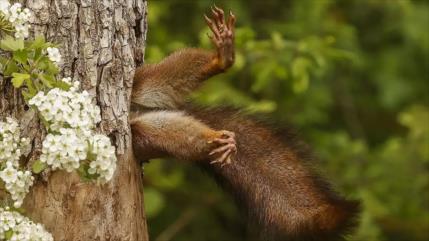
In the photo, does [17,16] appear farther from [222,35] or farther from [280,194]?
[280,194]

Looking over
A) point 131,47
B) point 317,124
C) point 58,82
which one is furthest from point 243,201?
point 317,124

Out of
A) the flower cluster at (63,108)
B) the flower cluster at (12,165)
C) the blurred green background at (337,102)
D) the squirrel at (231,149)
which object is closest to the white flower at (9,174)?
the flower cluster at (12,165)

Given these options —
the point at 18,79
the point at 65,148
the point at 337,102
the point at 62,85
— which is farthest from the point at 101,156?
the point at 337,102

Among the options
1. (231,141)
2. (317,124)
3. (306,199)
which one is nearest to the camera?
(231,141)

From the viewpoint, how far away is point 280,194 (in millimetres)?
4387

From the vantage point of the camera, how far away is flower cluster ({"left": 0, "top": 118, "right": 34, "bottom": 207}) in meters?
3.59

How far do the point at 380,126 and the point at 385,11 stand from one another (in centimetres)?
115

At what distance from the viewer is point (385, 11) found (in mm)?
8531

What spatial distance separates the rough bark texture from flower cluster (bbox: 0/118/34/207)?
0.15m

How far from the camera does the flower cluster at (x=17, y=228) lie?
141 inches

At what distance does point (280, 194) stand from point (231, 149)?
413 mm

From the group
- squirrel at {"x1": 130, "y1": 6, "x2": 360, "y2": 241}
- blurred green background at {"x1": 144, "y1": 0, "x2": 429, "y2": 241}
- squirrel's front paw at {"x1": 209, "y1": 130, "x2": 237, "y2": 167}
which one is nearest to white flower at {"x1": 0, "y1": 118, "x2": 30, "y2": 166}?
squirrel at {"x1": 130, "y1": 6, "x2": 360, "y2": 241}

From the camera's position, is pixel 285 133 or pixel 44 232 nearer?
pixel 44 232

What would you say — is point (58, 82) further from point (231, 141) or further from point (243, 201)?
point (243, 201)
